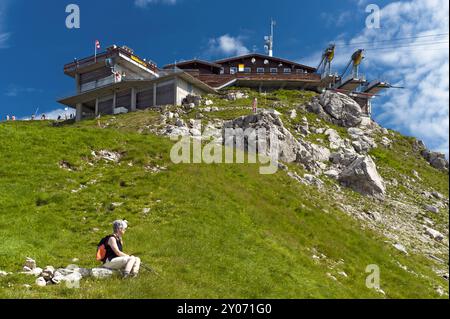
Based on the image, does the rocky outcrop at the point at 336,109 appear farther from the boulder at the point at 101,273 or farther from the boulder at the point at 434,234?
the boulder at the point at 101,273

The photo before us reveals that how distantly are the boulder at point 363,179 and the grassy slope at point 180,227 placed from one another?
32.8 ft

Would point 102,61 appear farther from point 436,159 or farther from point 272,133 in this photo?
point 436,159

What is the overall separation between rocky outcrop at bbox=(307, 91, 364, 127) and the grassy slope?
113 ft

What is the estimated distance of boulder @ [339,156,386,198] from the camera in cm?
4441

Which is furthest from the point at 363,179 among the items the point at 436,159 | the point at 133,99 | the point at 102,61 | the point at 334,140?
the point at 102,61

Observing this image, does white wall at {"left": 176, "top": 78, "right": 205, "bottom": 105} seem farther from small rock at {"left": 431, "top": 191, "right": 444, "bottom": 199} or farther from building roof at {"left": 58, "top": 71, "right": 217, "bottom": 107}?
small rock at {"left": 431, "top": 191, "right": 444, "bottom": 199}

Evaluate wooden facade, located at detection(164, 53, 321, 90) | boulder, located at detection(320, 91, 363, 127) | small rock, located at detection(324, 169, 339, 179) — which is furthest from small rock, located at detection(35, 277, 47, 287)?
wooden facade, located at detection(164, 53, 321, 90)

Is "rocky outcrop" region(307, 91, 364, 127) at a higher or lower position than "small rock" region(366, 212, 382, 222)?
higher

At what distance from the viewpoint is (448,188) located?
56000 mm

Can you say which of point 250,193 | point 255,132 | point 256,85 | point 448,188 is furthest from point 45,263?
point 256,85

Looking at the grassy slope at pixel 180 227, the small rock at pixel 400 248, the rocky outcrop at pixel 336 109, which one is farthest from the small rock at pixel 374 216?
the rocky outcrop at pixel 336 109
